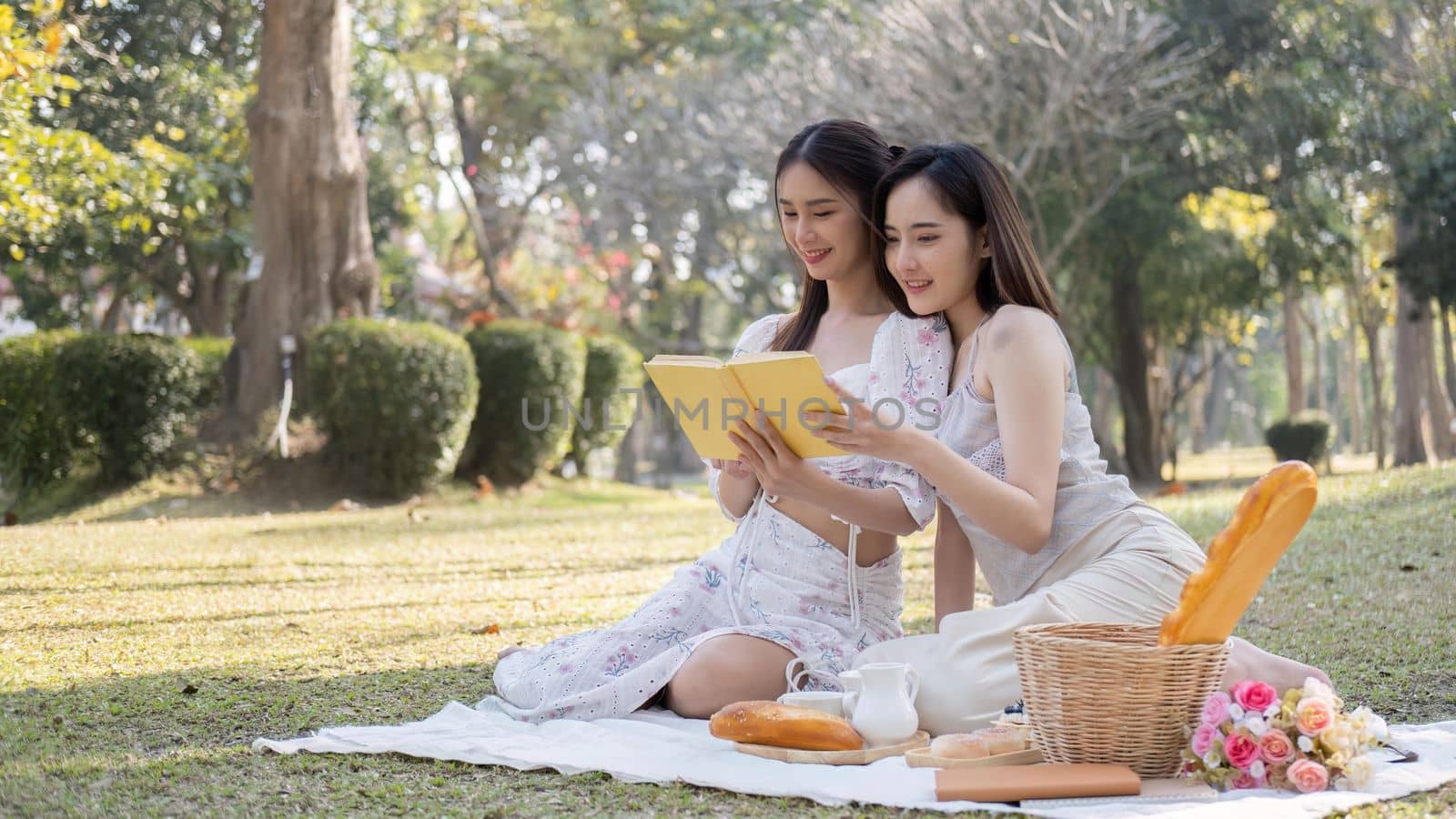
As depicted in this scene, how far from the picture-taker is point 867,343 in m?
3.58

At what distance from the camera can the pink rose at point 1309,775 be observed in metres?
2.60

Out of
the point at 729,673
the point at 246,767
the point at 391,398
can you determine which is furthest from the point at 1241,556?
the point at 391,398

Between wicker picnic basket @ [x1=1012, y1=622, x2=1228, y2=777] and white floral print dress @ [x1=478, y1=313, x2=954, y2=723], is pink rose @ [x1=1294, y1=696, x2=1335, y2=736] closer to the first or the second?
wicker picnic basket @ [x1=1012, y1=622, x2=1228, y2=777]

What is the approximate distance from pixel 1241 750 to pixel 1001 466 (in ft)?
2.83

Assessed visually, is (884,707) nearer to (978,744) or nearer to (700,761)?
(978,744)

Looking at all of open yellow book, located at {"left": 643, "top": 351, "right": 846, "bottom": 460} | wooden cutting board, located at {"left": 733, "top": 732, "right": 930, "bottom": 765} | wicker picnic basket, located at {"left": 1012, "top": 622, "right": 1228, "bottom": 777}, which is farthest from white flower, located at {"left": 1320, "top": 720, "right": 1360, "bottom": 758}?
open yellow book, located at {"left": 643, "top": 351, "right": 846, "bottom": 460}

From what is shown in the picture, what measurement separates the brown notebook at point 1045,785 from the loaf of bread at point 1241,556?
0.29 metres

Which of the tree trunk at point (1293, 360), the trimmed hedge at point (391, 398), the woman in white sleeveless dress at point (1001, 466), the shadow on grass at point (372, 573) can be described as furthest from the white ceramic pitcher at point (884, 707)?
the tree trunk at point (1293, 360)

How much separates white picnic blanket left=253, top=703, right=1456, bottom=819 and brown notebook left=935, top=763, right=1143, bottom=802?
3cm

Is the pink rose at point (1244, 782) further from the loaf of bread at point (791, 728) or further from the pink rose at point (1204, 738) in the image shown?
the loaf of bread at point (791, 728)

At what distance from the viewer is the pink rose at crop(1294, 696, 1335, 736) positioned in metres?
2.62

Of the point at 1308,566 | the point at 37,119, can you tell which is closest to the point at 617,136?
the point at 37,119

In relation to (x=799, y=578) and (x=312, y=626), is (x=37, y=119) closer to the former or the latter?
(x=312, y=626)

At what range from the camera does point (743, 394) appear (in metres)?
2.93
